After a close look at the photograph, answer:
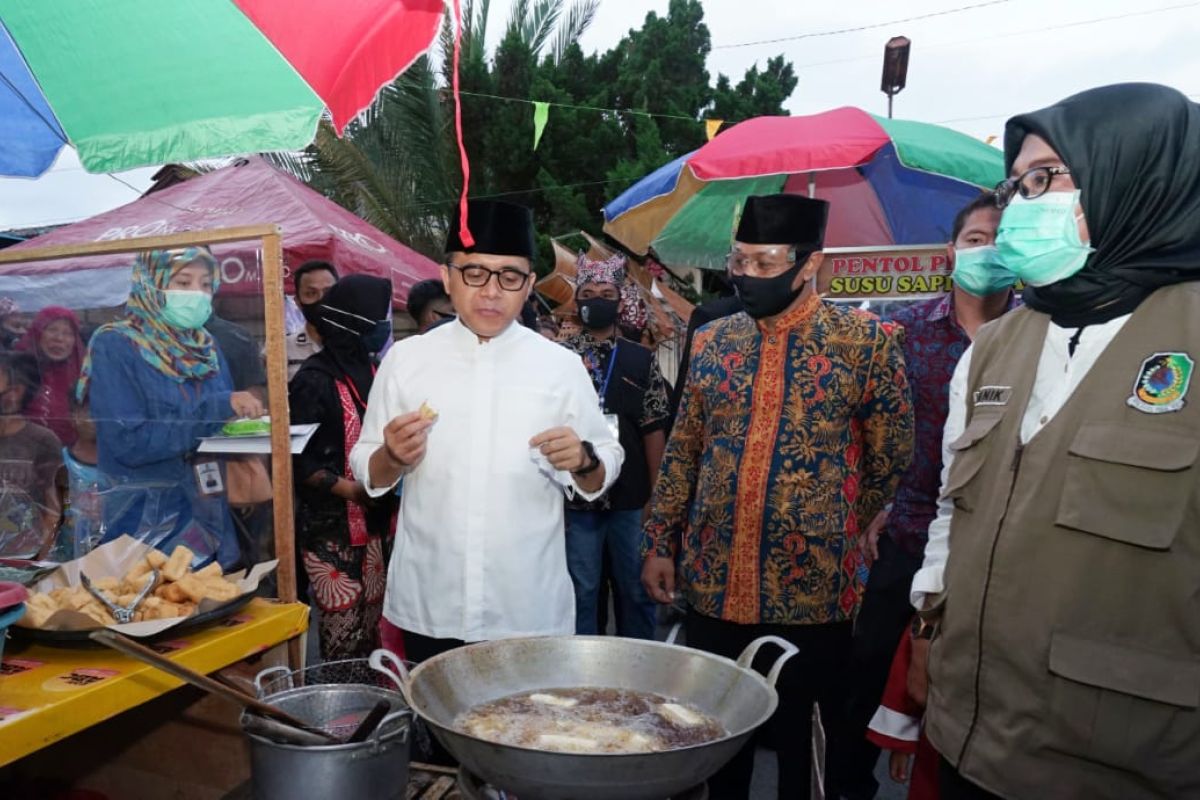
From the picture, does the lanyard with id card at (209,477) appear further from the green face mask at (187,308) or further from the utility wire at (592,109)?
the utility wire at (592,109)

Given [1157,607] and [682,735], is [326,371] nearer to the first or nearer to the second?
[682,735]

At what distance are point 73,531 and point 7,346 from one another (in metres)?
0.63

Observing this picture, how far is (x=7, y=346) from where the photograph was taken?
105 inches

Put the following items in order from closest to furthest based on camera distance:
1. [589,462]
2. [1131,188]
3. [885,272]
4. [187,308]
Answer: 1. [1131,188]
2. [589,462]
3. [187,308]
4. [885,272]

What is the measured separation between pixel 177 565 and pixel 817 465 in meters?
1.78

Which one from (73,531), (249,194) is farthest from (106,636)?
(249,194)

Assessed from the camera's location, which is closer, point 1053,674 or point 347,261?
point 1053,674

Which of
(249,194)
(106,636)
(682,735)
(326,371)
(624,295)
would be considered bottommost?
(682,735)

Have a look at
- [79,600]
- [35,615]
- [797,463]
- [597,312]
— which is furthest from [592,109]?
[35,615]

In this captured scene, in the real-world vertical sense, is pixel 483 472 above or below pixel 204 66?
below

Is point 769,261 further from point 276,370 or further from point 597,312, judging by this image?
point 597,312

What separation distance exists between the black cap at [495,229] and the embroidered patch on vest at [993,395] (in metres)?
1.25

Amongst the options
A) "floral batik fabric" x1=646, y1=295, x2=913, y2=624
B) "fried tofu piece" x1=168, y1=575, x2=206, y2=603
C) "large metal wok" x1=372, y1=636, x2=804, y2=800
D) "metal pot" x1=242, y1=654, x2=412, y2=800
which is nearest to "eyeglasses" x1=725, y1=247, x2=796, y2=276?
"floral batik fabric" x1=646, y1=295, x2=913, y2=624

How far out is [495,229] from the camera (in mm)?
2334
